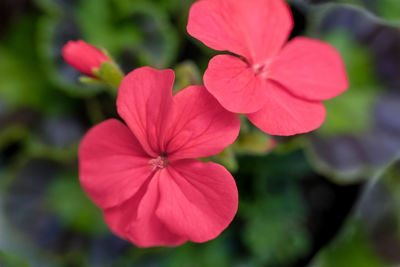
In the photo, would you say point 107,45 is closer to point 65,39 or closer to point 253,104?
point 65,39

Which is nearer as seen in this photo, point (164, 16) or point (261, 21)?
point (261, 21)

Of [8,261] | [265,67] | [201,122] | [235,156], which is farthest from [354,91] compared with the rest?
[8,261]

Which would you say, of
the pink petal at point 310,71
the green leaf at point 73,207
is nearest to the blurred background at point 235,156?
the green leaf at point 73,207

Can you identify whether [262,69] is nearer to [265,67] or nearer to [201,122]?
[265,67]

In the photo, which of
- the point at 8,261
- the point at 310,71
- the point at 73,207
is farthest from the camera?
the point at 73,207

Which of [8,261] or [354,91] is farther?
[354,91]

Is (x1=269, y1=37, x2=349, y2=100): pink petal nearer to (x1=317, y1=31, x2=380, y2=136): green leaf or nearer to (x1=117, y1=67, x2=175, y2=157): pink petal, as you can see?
(x1=117, y1=67, x2=175, y2=157): pink petal

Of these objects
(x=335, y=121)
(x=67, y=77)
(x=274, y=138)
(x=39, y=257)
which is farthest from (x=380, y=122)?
(x=39, y=257)
